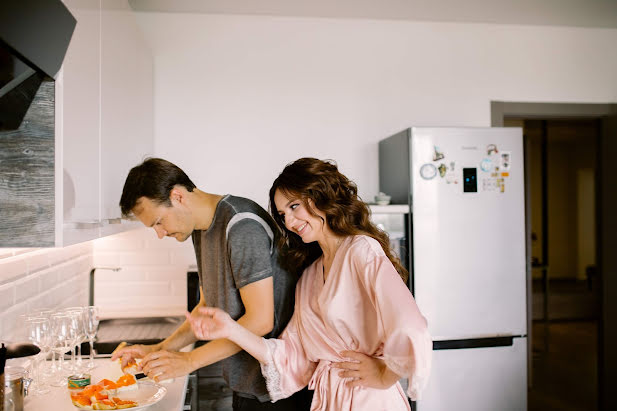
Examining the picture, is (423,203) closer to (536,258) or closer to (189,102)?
(189,102)

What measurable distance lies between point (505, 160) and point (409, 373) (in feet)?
5.79

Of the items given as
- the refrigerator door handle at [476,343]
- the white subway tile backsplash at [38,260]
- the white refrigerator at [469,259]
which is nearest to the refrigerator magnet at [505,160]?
the white refrigerator at [469,259]

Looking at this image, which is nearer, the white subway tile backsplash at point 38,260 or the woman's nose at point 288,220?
the woman's nose at point 288,220

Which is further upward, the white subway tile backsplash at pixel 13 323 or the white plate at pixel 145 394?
the white subway tile backsplash at pixel 13 323

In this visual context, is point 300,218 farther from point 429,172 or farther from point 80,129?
point 429,172

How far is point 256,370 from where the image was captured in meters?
1.67

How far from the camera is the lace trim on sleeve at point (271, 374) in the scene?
5.13 feet

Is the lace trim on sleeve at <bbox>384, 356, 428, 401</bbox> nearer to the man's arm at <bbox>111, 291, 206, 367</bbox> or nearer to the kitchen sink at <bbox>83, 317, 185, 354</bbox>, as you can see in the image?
the man's arm at <bbox>111, 291, 206, 367</bbox>

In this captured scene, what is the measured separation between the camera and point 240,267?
1.55 m

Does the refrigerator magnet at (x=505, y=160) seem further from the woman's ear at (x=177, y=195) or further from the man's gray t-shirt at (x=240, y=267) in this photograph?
the woman's ear at (x=177, y=195)

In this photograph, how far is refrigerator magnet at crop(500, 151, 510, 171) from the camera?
8.73 ft

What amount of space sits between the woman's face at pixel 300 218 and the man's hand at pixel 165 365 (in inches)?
21.5

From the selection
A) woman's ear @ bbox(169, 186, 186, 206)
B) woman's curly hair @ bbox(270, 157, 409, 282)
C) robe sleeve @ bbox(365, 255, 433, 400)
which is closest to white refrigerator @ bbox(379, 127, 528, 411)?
woman's curly hair @ bbox(270, 157, 409, 282)

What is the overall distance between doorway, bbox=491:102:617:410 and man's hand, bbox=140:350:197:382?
7.32 feet
